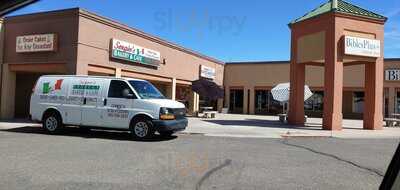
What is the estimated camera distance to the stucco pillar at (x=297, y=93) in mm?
25688

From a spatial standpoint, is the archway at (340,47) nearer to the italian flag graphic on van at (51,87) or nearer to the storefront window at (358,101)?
the italian flag graphic on van at (51,87)

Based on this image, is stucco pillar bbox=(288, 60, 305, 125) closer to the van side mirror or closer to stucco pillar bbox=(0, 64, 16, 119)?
the van side mirror

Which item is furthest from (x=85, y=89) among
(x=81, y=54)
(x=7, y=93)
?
(x=7, y=93)

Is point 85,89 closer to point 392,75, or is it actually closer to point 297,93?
point 297,93

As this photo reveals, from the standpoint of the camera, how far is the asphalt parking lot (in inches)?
304

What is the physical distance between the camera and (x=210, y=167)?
372 inches

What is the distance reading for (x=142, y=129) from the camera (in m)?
15.0

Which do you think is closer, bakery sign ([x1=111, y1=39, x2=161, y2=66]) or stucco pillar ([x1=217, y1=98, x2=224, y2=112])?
bakery sign ([x1=111, y1=39, x2=161, y2=66])

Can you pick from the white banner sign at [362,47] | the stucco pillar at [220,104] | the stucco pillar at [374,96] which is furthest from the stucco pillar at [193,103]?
the white banner sign at [362,47]

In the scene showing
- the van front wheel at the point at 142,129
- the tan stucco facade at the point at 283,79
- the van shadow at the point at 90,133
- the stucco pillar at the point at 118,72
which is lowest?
the van shadow at the point at 90,133

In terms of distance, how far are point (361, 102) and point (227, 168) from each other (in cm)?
3180

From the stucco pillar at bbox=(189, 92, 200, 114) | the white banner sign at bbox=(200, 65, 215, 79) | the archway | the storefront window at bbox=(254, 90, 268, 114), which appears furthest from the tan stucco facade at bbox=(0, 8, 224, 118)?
the storefront window at bbox=(254, 90, 268, 114)

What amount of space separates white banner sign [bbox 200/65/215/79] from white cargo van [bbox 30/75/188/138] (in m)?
20.1

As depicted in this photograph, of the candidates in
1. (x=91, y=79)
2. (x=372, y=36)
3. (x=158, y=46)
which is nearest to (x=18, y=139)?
(x=91, y=79)
